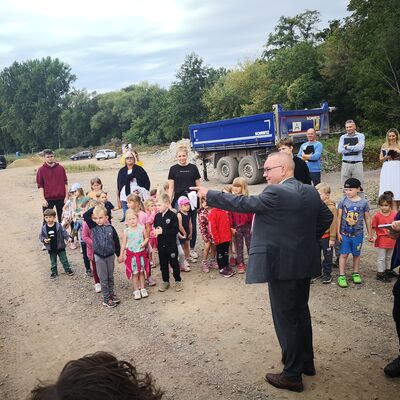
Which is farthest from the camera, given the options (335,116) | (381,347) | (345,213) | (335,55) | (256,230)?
(335,116)

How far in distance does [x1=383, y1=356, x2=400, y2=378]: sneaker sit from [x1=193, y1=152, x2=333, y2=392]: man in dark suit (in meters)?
0.77

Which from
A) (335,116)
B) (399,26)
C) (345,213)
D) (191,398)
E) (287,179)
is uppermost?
(399,26)

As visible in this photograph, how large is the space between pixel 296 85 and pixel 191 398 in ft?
86.0

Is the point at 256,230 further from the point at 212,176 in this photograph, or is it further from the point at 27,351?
the point at 212,176

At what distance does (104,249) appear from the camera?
5.11 metres

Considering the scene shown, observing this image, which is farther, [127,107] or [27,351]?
[127,107]

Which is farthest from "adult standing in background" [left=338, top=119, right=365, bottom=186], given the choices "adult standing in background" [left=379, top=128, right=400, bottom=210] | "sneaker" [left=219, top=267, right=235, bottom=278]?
"sneaker" [left=219, top=267, right=235, bottom=278]

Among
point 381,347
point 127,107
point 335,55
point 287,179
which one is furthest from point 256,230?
point 127,107

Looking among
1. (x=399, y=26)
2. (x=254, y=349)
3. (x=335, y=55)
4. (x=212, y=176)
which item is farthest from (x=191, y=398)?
(x=335, y=55)

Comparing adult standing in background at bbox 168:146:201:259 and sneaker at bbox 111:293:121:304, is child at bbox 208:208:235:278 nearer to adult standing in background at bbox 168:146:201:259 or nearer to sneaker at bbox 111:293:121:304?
adult standing in background at bbox 168:146:201:259

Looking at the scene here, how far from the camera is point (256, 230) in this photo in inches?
123

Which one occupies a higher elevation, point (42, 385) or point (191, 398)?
point (42, 385)

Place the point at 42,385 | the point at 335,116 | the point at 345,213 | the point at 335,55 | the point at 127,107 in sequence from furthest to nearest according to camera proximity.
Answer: the point at 127,107 → the point at 335,116 → the point at 335,55 → the point at 345,213 → the point at 42,385

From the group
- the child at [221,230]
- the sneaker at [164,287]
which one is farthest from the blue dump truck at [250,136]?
the sneaker at [164,287]
